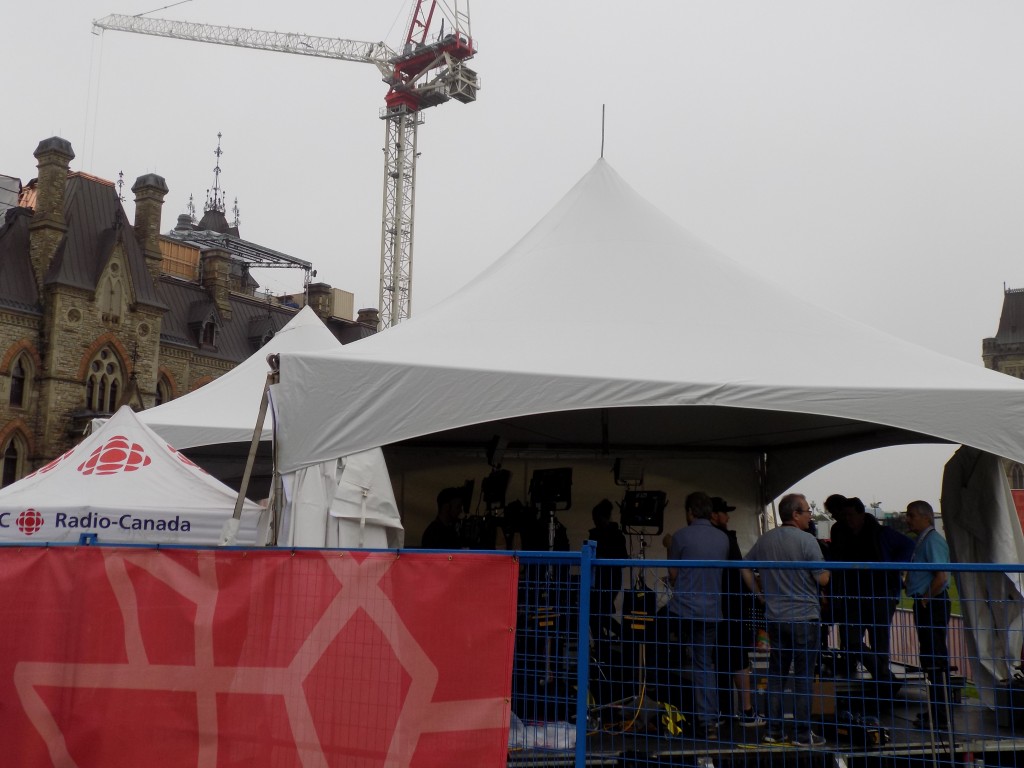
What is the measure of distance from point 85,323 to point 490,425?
3060cm

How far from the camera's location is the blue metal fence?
402 cm

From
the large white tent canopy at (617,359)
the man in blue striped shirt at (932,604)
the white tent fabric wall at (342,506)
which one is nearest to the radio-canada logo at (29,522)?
the white tent fabric wall at (342,506)

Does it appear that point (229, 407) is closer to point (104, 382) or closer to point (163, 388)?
point (104, 382)

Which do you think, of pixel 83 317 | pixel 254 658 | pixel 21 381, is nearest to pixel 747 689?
pixel 254 658

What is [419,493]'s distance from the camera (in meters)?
10.5

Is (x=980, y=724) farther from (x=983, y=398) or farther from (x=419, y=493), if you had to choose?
(x=419, y=493)

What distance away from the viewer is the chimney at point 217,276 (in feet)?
148

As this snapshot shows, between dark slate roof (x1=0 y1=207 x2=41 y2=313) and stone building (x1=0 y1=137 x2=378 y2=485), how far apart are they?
0.13 feet

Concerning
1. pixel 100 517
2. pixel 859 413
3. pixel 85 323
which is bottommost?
pixel 100 517

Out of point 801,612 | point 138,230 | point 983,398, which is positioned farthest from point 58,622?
point 138,230

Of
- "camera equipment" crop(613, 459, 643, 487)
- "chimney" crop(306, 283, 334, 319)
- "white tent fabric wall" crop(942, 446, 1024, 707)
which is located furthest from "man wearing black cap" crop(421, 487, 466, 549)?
"chimney" crop(306, 283, 334, 319)

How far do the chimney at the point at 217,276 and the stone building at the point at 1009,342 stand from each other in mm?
49925

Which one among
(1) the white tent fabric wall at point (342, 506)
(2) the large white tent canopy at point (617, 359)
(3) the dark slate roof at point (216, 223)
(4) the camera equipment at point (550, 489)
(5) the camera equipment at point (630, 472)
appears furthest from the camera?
(3) the dark slate roof at point (216, 223)

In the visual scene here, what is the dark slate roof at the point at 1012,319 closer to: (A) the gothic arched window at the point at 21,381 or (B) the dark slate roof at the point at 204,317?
(B) the dark slate roof at the point at 204,317
